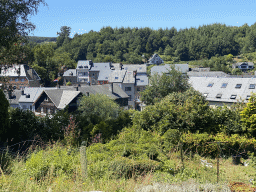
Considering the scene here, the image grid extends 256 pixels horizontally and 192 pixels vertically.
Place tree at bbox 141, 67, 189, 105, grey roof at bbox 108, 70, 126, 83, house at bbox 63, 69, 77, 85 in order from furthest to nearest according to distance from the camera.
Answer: house at bbox 63, 69, 77, 85 < grey roof at bbox 108, 70, 126, 83 < tree at bbox 141, 67, 189, 105

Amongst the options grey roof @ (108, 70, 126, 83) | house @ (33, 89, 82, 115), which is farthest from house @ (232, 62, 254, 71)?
house @ (33, 89, 82, 115)

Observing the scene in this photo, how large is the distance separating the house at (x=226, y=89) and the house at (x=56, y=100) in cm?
1776

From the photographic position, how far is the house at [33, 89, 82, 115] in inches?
1219

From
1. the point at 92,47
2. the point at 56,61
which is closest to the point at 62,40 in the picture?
the point at 92,47

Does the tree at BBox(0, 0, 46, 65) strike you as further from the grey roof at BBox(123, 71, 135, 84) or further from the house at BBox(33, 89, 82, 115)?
the grey roof at BBox(123, 71, 135, 84)

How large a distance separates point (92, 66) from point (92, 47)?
166 feet

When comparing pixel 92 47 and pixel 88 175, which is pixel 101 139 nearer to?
pixel 88 175

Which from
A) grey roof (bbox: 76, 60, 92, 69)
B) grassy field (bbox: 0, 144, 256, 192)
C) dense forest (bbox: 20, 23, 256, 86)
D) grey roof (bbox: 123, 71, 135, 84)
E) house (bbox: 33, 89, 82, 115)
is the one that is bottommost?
house (bbox: 33, 89, 82, 115)

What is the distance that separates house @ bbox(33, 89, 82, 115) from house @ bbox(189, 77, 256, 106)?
17.8 meters

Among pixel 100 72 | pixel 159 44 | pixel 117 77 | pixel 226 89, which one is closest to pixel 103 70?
pixel 100 72

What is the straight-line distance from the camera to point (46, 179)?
4.42 m

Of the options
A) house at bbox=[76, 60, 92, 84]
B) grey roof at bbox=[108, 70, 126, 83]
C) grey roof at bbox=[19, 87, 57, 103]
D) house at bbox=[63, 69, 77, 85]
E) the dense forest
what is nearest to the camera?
grey roof at bbox=[19, 87, 57, 103]

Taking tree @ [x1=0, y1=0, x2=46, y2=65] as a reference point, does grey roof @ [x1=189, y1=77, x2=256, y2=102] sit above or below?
below

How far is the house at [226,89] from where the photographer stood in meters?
29.8
